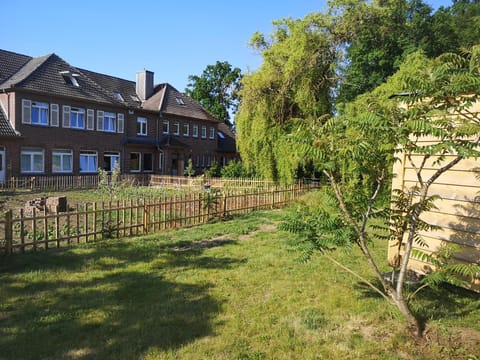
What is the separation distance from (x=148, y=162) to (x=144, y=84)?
7.33 metres

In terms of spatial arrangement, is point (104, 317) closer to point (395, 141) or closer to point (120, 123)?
point (395, 141)

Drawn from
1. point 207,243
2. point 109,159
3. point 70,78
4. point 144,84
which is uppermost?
point 144,84

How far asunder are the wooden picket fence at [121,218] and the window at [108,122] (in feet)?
53.3

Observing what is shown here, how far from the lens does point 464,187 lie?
17.6ft

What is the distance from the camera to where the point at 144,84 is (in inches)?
1288

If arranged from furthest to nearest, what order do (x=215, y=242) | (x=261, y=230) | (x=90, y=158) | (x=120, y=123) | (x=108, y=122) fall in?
1. (x=120, y=123)
2. (x=108, y=122)
3. (x=90, y=158)
4. (x=261, y=230)
5. (x=215, y=242)

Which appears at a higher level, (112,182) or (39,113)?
(39,113)

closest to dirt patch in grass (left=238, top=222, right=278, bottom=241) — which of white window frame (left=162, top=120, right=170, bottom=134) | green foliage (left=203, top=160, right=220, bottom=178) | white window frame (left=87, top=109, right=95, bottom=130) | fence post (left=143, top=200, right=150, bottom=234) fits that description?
fence post (left=143, top=200, right=150, bottom=234)

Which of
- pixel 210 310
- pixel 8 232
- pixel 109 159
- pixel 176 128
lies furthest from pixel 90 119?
pixel 210 310

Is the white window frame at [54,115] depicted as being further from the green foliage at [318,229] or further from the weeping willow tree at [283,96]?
the green foliage at [318,229]

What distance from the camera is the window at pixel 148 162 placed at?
30841 mm

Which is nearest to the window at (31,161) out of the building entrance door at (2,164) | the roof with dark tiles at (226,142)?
the building entrance door at (2,164)

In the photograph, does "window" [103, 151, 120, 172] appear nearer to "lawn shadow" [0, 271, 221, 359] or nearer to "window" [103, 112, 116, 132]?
"window" [103, 112, 116, 132]

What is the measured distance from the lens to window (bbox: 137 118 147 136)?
30328mm
